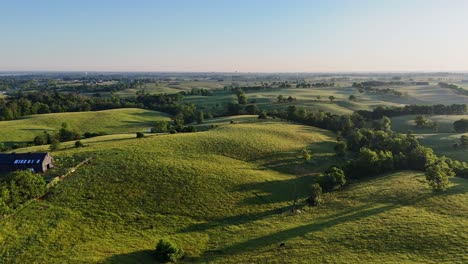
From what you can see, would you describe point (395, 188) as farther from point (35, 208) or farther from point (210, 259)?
point (35, 208)

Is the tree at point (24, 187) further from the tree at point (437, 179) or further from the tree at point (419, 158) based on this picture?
the tree at point (419, 158)

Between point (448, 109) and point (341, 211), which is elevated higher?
point (448, 109)

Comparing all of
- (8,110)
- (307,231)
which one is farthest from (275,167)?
(8,110)

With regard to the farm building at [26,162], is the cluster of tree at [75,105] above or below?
above

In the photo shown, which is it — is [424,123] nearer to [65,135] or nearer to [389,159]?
[389,159]

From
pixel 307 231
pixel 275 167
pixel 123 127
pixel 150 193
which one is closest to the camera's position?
pixel 307 231

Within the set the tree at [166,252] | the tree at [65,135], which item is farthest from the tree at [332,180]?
the tree at [65,135]

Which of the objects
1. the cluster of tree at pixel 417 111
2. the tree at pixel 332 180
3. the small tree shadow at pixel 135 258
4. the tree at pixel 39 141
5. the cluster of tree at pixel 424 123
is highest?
the cluster of tree at pixel 417 111

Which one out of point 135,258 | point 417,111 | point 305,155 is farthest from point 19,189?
point 417,111
